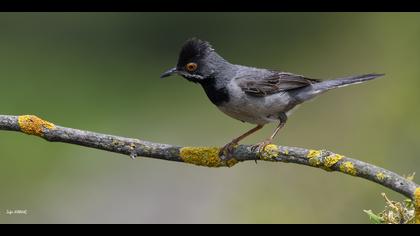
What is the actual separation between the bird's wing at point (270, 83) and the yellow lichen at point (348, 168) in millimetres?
2283

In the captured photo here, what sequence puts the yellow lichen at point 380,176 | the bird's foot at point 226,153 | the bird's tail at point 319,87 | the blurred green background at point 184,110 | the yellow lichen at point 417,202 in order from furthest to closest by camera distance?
the blurred green background at point 184,110
the bird's tail at point 319,87
the bird's foot at point 226,153
the yellow lichen at point 380,176
the yellow lichen at point 417,202

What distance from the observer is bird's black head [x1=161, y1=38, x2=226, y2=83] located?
684cm

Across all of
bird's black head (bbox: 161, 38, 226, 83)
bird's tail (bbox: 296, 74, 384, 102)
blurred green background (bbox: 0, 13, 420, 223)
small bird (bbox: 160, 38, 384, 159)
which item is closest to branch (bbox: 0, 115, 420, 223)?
small bird (bbox: 160, 38, 384, 159)

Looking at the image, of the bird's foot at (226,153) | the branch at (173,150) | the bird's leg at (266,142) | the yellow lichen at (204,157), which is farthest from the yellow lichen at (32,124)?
the bird's leg at (266,142)

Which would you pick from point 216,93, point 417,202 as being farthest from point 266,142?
point 417,202

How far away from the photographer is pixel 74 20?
14383mm

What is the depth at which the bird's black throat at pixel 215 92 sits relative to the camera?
6.87 m

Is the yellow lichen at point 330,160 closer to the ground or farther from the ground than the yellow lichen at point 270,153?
closer to the ground

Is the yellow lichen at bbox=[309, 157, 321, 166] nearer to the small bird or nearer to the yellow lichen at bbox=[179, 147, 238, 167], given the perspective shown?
the yellow lichen at bbox=[179, 147, 238, 167]

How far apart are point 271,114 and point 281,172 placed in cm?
406

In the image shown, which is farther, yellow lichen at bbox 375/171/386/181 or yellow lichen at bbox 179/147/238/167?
yellow lichen at bbox 179/147/238/167

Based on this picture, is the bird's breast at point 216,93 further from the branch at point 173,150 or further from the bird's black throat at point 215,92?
the branch at point 173,150

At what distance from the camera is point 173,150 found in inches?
221

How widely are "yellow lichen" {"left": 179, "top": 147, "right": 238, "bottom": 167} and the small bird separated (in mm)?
650
